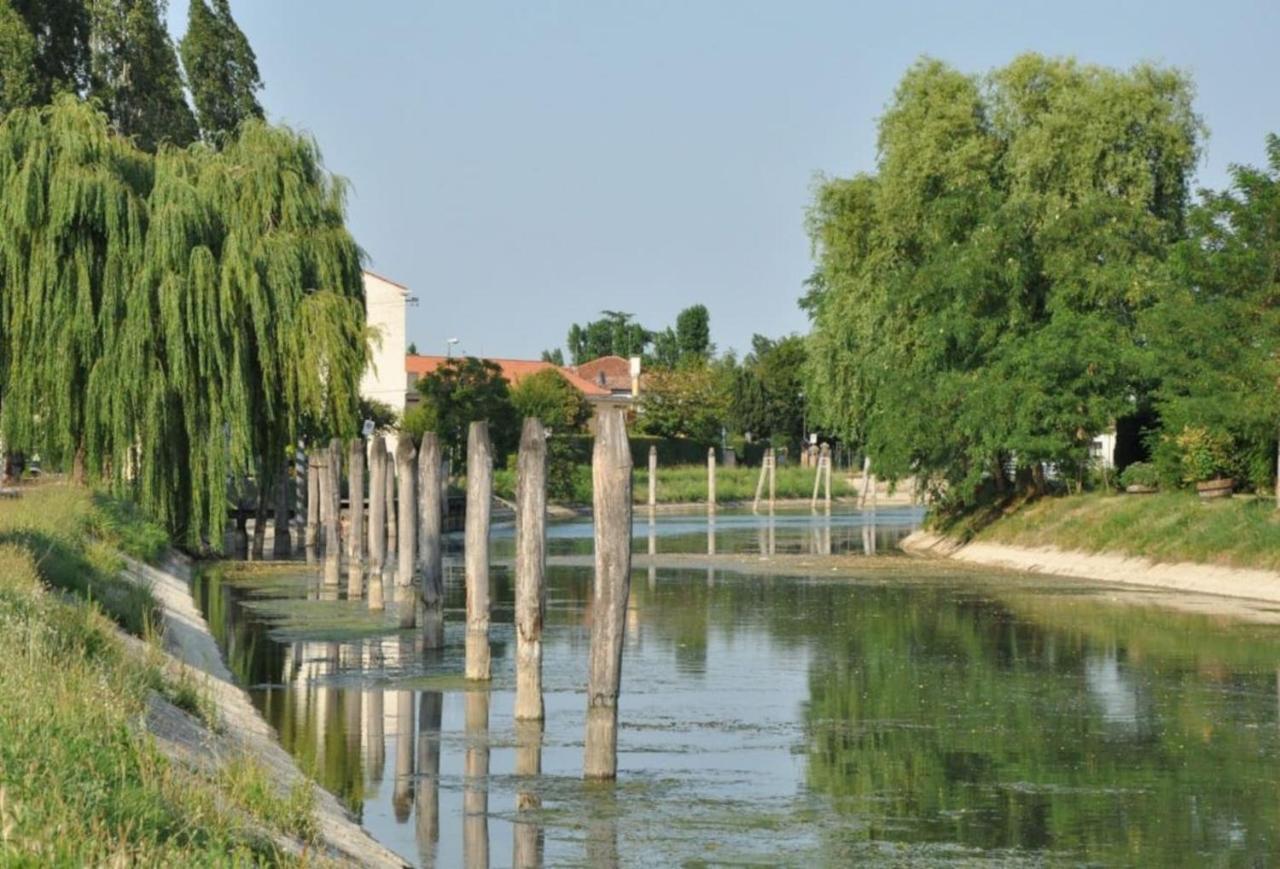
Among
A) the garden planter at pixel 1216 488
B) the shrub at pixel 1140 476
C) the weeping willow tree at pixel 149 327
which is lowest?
the garden planter at pixel 1216 488

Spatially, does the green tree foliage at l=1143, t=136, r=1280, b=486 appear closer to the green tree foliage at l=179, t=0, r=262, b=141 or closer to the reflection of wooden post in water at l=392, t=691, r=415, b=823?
the reflection of wooden post in water at l=392, t=691, r=415, b=823

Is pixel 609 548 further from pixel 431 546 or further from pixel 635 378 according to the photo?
pixel 635 378

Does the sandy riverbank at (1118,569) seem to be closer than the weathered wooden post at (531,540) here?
No

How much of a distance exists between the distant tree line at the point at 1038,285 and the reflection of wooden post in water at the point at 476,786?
19734mm

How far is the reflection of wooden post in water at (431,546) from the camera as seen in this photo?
2400 centimetres

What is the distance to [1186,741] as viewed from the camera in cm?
1703

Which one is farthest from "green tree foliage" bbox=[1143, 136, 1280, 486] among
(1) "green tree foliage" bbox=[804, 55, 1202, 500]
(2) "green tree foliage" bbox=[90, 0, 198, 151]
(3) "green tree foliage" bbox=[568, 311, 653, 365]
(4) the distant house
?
(3) "green tree foliage" bbox=[568, 311, 653, 365]

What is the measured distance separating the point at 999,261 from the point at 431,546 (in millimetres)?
21117

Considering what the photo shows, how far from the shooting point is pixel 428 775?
50.9 ft

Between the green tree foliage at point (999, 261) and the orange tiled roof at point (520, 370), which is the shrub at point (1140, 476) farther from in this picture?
the orange tiled roof at point (520, 370)

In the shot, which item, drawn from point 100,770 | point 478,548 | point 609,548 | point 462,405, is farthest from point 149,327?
point 462,405

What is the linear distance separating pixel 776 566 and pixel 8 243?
673 inches

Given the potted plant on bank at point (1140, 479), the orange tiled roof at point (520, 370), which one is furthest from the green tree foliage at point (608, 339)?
the potted plant on bank at point (1140, 479)

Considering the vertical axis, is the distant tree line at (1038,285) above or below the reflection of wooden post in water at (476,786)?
above
